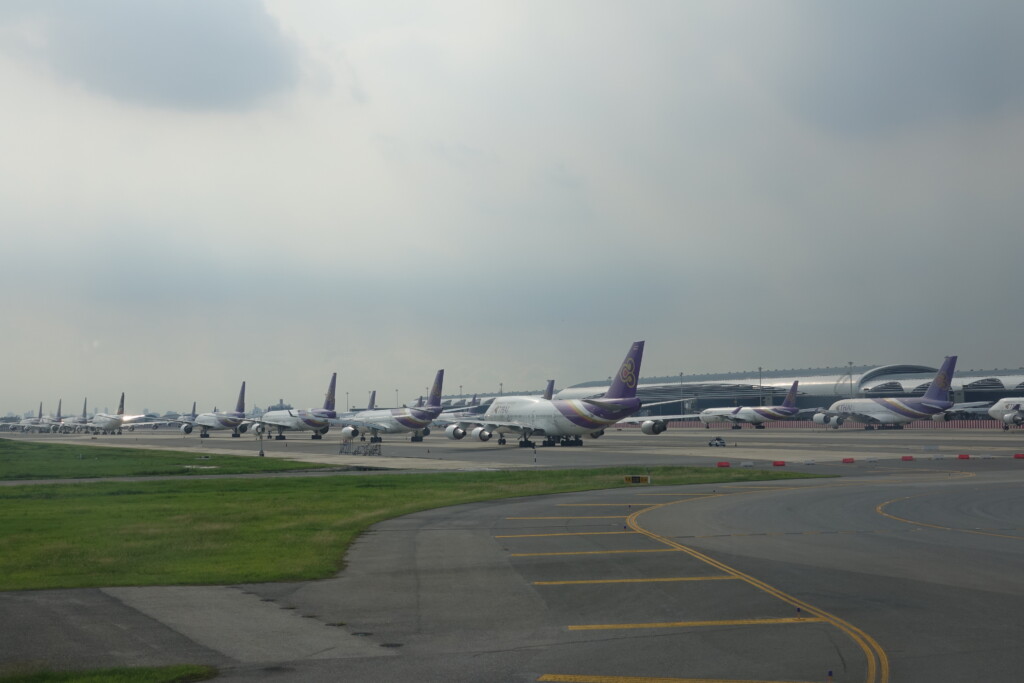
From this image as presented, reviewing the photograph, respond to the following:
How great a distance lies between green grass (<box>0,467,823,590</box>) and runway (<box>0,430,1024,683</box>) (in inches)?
55.2

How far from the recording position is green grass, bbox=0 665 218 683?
11.0m

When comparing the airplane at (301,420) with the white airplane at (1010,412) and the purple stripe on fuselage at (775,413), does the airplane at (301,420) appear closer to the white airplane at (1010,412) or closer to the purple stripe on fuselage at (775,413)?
the purple stripe on fuselage at (775,413)

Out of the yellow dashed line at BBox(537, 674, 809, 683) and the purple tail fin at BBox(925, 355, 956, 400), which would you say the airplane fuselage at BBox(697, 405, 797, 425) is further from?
the yellow dashed line at BBox(537, 674, 809, 683)

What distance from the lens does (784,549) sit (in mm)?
21875

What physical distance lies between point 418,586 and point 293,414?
353 feet

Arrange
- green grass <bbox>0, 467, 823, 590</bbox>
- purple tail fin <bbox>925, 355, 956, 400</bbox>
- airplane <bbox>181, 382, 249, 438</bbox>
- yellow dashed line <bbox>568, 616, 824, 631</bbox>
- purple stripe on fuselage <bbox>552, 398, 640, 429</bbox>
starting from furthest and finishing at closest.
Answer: airplane <bbox>181, 382, 249, 438</bbox> < purple tail fin <bbox>925, 355, 956, 400</bbox> < purple stripe on fuselage <bbox>552, 398, 640, 429</bbox> < green grass <bbox>0, 467, 823, 590</bbox> < yellow dashed line <bbox>568, 616, 824, 631</bbox>

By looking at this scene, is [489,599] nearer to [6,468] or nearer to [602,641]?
[602,641]

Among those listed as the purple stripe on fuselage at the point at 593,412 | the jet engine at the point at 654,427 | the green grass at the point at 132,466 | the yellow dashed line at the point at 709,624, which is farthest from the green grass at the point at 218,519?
the jet engine at the point at 654,427

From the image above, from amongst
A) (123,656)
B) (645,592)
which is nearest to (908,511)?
(645,592)

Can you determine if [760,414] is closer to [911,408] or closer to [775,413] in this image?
[775,413]

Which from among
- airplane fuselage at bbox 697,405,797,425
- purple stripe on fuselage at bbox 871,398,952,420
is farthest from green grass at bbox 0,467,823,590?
airplane fuselage at bbox 697,405,797,425

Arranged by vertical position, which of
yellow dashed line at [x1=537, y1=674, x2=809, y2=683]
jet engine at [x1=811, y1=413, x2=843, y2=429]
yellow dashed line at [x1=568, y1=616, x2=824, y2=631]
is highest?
jet engine at [x1=811, y1=413, x2=843, y2=429]

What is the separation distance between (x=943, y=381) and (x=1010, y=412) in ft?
33.1

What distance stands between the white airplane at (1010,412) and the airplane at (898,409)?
5983 mm
